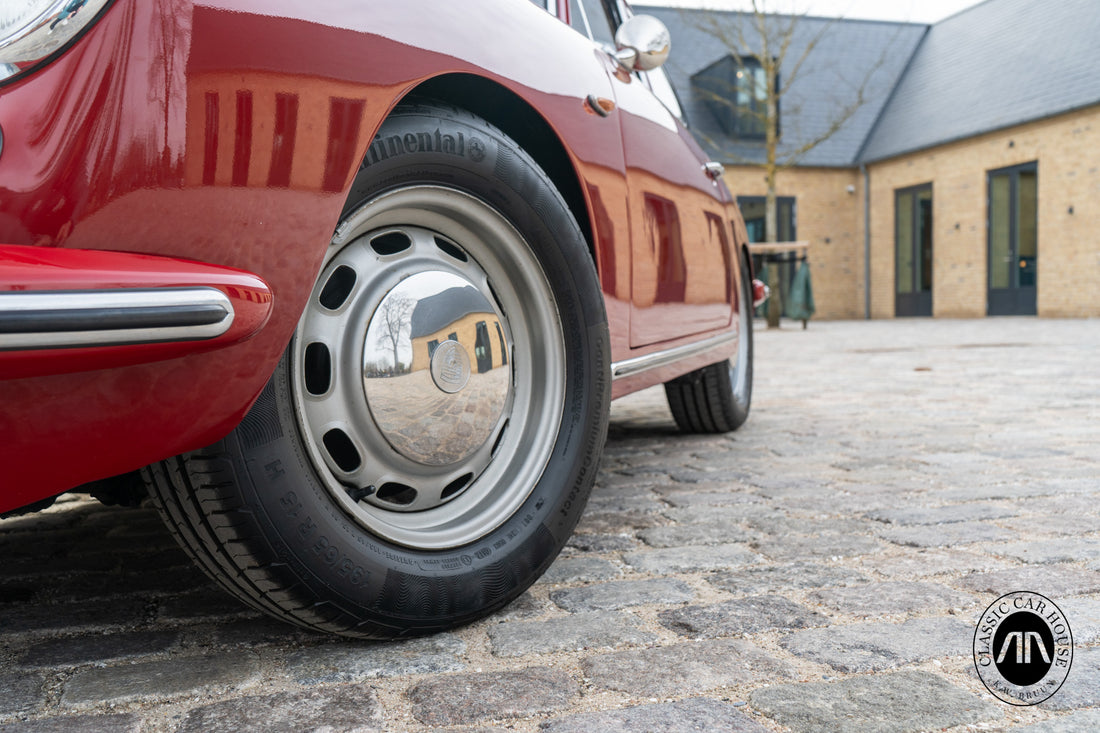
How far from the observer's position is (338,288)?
1.60 metres

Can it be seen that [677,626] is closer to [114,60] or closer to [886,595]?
[886,595]

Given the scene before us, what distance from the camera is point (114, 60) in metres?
1.14

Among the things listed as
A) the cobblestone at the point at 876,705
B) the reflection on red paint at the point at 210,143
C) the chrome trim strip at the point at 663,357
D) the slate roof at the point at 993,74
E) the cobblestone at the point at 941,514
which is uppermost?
the slate roof at the point at 993,74

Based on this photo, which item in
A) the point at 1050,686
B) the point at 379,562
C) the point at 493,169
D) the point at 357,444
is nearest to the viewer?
A: the point at 1050,686

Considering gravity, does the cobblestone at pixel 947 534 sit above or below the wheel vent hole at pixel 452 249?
below

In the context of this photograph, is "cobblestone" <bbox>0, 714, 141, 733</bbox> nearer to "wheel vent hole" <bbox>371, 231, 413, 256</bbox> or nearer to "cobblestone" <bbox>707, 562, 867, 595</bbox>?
"wheel vent hole" <bbox>371, 231, 413, 256</bbox>

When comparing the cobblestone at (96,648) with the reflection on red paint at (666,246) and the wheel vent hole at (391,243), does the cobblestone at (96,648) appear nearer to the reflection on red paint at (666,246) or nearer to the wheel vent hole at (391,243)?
the wheel vent hole at (391,243)

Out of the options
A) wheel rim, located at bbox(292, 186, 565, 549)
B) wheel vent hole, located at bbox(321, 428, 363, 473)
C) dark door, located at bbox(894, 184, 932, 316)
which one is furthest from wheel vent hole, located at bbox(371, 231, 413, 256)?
dark door, located at bbox(894, 184, 932, 316)

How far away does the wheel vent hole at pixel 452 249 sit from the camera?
1.78m

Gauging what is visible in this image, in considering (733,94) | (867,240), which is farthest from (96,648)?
(867,240)

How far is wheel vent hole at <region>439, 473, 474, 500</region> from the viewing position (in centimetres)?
179

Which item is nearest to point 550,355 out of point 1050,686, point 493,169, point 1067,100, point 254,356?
point 493,169

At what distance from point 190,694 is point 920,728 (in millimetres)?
1066

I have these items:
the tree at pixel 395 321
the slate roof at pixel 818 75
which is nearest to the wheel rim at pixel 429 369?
the tree at pixel 395 321
